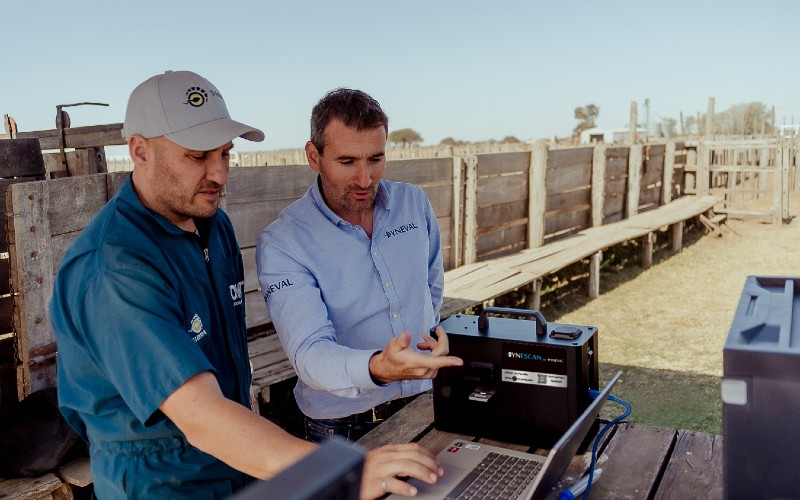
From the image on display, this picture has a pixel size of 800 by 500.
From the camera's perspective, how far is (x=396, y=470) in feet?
5.47

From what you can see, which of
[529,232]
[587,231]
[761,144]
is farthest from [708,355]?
[761,144]

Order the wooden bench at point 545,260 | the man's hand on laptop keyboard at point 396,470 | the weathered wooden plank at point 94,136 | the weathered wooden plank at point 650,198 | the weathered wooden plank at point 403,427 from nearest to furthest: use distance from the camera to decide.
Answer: the man's hand on laptop keyboard at point 396,470, the weathered wooden plank at point 403,427, the weathered wooden plank at point 94,136, the wooden bench at point 545,260, the weathered wooden plank at point 650,198

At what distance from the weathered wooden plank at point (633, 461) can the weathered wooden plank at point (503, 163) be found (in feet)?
20.1

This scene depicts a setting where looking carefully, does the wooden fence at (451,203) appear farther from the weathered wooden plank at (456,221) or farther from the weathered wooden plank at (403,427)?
the weathered wooden plank at (403,427)

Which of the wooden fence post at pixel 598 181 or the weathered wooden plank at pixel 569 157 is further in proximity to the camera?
the wooden fence post at pixel 598 181

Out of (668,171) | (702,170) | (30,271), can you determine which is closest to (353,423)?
(30,271)

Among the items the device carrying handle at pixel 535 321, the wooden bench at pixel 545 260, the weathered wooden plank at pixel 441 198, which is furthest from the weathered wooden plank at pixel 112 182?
the weathered wooden plank at pixel 441 198

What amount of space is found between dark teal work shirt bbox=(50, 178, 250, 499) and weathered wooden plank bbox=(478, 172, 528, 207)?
6.44 metres

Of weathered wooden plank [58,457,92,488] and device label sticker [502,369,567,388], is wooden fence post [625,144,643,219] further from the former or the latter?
device label sticker [502,369,567,388]

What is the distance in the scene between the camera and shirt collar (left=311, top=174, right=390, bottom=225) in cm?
280

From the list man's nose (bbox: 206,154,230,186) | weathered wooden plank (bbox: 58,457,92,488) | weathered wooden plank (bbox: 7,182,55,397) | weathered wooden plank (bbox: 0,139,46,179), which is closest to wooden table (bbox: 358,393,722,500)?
man's nose (bbox: 206,154,230,186)

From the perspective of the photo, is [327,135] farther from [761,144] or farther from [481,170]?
[761,144]

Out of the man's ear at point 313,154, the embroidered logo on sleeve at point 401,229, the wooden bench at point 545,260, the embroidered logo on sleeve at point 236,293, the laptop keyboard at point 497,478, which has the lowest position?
the wooden bench at point 545,260

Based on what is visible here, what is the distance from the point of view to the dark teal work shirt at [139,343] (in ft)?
5.23
